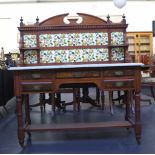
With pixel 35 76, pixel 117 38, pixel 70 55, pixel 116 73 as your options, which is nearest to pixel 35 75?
pixel 35 76

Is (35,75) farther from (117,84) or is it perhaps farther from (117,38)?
(117,38)

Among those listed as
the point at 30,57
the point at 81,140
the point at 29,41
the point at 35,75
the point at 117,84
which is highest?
the point at 29,41

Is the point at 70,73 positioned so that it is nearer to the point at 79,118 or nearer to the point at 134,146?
the point at 134,146

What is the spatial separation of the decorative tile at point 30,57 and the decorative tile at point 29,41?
6 centimetres

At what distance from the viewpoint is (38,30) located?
124 inches

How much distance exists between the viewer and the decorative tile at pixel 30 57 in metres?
3.14

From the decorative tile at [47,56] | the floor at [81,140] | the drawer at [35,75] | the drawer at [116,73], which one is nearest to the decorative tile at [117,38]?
the drawer at [116,73]

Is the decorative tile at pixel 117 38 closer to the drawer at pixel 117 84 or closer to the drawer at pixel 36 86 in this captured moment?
the drawer at pixel 117 84

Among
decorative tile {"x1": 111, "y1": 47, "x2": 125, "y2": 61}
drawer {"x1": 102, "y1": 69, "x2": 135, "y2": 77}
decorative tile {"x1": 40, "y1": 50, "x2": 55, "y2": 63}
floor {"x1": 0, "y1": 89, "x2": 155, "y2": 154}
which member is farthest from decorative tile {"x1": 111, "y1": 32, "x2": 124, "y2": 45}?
floor {"x1": 0, "y1": 89, "x2": 155, "y2": 154}

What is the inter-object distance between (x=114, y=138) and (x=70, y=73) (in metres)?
0.86

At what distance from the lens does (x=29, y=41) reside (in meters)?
3.17

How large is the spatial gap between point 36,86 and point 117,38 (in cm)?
98

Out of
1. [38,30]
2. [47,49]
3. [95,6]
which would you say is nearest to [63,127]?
[47,49]

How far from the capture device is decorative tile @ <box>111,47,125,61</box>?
3176 mm
